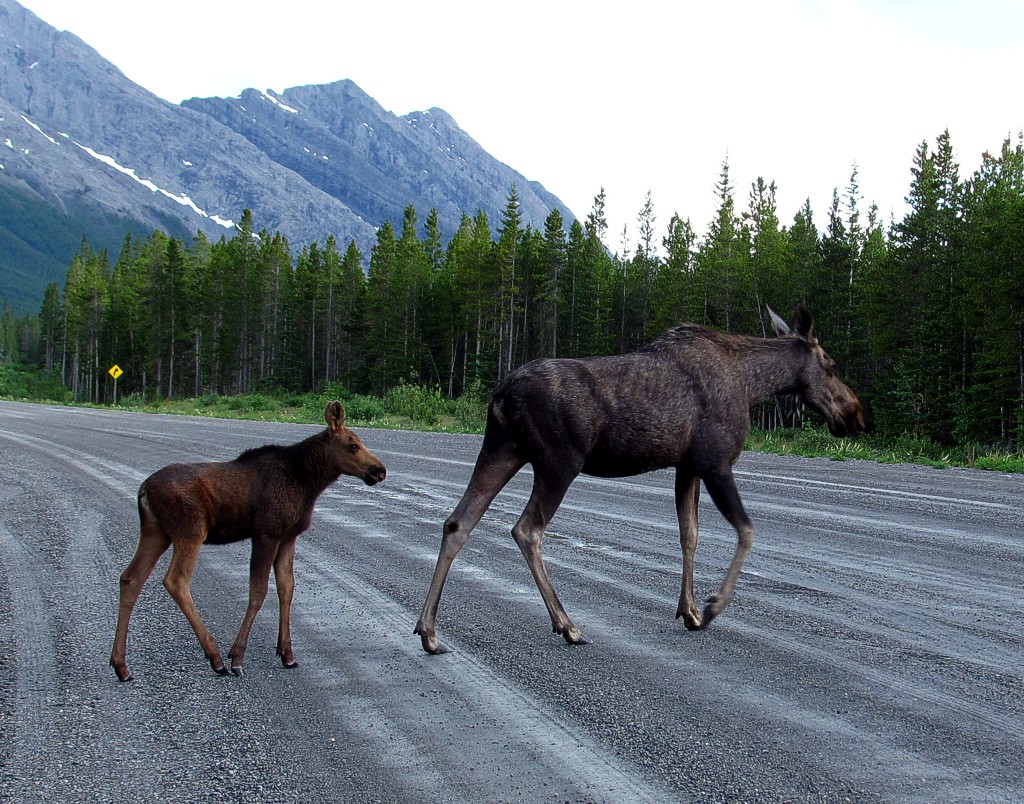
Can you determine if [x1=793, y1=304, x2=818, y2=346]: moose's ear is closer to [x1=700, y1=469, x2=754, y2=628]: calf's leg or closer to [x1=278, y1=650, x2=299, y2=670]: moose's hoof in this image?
[x1=700, y1=469, x2=754, y2=628]: calf's leg

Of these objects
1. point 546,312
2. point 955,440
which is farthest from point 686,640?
point 546,312

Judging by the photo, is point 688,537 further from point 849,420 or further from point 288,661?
point 288,661

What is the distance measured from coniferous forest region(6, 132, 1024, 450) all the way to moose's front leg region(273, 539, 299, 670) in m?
20.8

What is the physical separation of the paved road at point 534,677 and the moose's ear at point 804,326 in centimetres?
183

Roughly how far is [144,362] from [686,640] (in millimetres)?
98981

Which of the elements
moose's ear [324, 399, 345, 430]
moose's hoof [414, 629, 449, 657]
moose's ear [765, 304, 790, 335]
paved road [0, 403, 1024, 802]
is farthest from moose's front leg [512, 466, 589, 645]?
moose's ear [765, 304, 790, 335]

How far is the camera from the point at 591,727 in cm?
375

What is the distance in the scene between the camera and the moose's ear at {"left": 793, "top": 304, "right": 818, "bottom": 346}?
5.96 m

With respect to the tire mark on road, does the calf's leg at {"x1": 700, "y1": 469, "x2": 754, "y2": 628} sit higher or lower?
higher

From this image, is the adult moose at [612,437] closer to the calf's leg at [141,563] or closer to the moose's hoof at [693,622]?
the moose's hoof at [693,622]

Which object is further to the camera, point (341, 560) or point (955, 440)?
point (955, 440)

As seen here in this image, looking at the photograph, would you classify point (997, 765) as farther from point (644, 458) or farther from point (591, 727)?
point (644, 458)

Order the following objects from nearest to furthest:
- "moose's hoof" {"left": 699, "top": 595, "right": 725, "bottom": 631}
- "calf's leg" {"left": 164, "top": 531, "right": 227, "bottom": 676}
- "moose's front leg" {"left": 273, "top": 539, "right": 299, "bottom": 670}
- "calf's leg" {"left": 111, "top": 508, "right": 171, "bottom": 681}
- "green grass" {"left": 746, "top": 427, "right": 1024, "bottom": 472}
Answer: "calf's leg" {"left": 164, "top": 531, "right": 227, "bottom": 676}, "calf's leg" {"left": 111, "top": 508, "right": 171, "bottom": 681}, "moose's front leg" {"left": 273, "top": 539, "right": 299, "bottom": 670}, "moose's hoof" {"left": 699, "top": 595, "right": 725, "bottom": 631}, "green grass" {"left": 746, "top": 427, "right": 1024, "bottom": 472}

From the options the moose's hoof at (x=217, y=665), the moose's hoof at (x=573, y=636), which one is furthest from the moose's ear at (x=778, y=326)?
the moose's hoof at (x=217, y=665)
